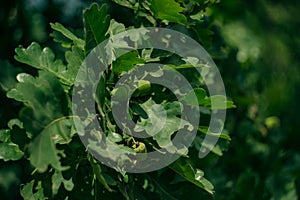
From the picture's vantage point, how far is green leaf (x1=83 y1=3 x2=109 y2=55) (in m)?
0.94

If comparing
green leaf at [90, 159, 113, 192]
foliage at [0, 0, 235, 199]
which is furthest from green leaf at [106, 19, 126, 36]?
green leaf at [90, 159, 113, 192]

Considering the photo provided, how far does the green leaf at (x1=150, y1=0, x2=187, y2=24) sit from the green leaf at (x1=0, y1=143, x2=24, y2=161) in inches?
13.8

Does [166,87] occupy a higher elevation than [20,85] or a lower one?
lower

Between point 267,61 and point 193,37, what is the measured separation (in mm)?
2394

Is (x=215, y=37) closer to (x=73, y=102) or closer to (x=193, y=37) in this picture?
(x=193, y=37)

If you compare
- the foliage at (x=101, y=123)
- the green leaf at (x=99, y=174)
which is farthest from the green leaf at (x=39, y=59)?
the green leaf at (x=99, y=174)

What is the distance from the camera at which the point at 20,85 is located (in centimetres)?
87

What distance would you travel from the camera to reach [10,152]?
104 centimetres

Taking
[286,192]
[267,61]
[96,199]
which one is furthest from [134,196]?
[267,61]

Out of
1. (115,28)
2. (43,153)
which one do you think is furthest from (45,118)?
(115,28)

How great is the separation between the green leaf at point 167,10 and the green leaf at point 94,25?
131 mm

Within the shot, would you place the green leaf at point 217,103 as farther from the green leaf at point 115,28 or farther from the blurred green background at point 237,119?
the blurred green background at point 237,119

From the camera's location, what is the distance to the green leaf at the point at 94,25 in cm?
94

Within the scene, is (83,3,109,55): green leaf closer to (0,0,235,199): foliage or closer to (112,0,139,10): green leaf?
(0,0,235,199): foliage
